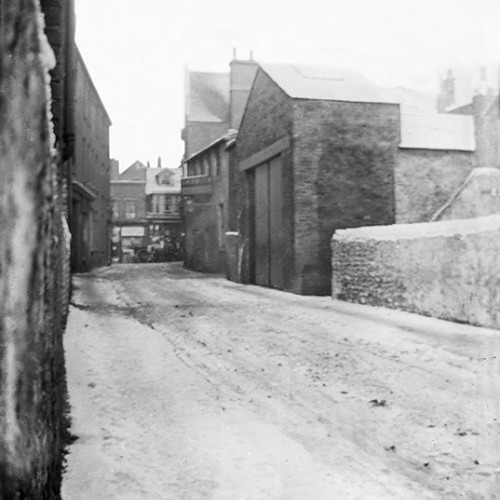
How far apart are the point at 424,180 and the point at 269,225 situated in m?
4.76

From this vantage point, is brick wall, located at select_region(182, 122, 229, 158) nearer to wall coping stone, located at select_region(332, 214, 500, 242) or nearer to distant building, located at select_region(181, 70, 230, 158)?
distant building, located at select_region(181, 70, 230, 158)

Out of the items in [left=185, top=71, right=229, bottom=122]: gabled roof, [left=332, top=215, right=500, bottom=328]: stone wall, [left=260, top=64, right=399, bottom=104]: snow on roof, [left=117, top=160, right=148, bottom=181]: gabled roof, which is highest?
[left=185, top=71, right=229, bottom=122]: gabled roof

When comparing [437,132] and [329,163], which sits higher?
[437,132]

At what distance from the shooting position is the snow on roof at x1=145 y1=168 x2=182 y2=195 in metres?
48.3

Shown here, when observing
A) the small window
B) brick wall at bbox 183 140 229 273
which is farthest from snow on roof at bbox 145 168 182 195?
brick wall at bbox 183 140 229 273

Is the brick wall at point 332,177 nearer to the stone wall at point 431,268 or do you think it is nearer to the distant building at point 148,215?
the stone wall at point 431,268

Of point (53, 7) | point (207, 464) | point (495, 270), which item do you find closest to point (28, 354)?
point (207, 464)

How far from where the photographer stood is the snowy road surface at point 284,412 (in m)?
3.09

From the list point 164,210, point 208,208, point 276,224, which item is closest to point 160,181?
point 164,210

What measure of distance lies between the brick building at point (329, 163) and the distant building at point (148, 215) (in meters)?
28.5

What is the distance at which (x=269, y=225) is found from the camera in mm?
16641

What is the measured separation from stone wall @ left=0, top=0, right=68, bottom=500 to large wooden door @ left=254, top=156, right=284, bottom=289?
44.1ft

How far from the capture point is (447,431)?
3.89 metres

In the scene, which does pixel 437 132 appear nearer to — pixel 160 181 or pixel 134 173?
pixel 160 181
